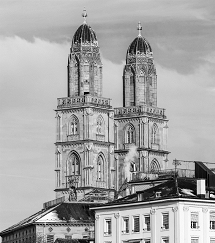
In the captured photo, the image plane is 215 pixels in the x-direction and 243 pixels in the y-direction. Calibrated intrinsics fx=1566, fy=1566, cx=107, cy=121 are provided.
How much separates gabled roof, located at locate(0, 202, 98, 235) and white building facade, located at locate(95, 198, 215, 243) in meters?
48.5

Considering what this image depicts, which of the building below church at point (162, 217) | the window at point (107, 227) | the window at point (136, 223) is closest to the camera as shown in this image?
the building below church at point (162, 217)

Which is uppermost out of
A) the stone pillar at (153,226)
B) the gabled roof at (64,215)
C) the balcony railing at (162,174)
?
the balcony railing at (162,174)

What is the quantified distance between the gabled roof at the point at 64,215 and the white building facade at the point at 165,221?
1908 inches

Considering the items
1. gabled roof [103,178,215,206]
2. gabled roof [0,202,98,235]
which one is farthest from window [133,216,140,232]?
gabled roof [0,202,98,235]

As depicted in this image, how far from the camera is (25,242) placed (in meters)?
196

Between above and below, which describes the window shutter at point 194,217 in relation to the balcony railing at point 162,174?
below

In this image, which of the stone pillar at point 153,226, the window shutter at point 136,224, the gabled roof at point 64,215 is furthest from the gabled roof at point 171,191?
the gabled roof at point 64,215

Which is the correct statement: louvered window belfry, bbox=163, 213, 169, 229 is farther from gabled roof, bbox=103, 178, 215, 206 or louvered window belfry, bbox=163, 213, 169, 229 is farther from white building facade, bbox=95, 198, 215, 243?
gabled roof, bbox=103, 178, 215, 206

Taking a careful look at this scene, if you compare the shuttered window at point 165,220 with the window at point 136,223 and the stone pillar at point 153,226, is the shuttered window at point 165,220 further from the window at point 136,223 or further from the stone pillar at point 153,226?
the window at point 136,223

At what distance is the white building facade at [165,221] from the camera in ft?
453

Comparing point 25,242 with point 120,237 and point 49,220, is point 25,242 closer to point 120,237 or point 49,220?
point 49,220

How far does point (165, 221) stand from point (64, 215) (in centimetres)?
5631

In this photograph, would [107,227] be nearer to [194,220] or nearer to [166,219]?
[166,219]

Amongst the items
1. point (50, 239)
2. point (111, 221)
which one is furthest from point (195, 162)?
point (50, 239)
